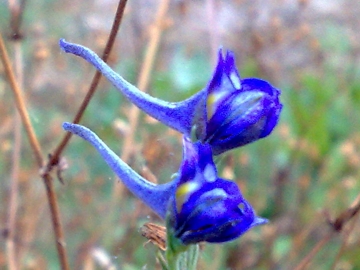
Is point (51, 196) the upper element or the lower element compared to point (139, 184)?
upper

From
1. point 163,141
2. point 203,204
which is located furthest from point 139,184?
point 163,141

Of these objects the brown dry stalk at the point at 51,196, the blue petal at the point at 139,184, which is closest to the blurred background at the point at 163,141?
the brown dry stalk at the point at 51,196

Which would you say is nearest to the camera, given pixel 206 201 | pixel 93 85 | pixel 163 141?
pixel 206 201

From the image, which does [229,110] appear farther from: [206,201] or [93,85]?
[93,85]

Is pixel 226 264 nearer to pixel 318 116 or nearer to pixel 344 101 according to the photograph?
pixel 318 116

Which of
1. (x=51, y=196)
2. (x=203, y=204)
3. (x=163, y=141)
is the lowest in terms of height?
(x=203, y=204)

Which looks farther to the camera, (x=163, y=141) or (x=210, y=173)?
(x=163, y=141)
